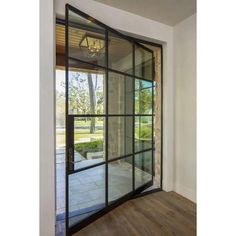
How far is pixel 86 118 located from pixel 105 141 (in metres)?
0.41

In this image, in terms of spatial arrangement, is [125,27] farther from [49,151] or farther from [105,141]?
[49,151]

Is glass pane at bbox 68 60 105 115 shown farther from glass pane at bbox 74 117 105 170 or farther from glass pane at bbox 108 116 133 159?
glass pane at bbox 108 116 133 159

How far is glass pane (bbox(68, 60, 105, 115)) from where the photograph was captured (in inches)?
77.0

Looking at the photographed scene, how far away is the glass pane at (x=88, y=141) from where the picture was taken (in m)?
1.99

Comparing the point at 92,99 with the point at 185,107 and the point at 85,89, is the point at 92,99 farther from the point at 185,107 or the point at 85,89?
the point at 185,107

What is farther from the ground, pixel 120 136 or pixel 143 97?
pixel 143 97

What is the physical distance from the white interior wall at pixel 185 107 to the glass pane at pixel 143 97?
1.44 feet

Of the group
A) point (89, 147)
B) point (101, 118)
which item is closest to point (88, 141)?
point (89, 147)

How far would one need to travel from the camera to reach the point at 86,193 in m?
2.18

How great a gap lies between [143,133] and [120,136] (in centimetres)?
54


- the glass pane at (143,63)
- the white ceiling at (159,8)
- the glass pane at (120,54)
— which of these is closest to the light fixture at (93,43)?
the glass pane at (120,54)

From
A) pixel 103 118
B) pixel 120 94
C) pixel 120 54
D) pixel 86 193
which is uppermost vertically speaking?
pixel 120 54

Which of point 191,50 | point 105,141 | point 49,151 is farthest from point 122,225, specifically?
point 191,50

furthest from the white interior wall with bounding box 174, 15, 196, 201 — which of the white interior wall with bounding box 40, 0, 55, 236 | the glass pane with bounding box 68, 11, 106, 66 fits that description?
the white interior wall with bounding box 40, 0, 55, 236
